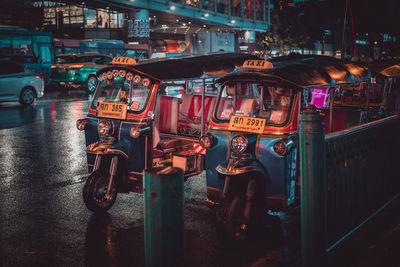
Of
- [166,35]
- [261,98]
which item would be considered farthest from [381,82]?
[166,35]

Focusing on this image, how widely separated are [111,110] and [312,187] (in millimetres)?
3483

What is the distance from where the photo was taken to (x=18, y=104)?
1912 centimetres

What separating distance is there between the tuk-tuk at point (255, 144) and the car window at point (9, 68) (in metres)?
13.8

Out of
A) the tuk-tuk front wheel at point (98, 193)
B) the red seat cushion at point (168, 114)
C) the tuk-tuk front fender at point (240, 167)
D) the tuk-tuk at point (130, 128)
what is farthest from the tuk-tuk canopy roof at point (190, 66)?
the tuk-tuk front fender at point (240, 167)

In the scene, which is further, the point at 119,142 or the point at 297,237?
the point at 119,142

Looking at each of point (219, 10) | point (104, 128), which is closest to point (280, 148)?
point (104, 128)

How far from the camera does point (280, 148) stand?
488 centimetres

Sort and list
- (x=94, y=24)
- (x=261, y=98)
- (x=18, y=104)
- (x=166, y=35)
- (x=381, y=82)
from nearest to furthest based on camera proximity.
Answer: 1. (x=261, y=98)
2. (x=381, y=82)
3. (x=18, y=104)
4. (x=94, y=24)
5. (x=166, y=35)

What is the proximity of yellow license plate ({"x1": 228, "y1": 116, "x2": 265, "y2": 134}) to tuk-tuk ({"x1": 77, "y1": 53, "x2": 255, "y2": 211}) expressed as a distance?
4.11 feet

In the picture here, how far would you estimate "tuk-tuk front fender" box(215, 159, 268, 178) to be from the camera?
15.8ft

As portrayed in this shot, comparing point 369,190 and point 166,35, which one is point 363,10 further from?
point 369,190

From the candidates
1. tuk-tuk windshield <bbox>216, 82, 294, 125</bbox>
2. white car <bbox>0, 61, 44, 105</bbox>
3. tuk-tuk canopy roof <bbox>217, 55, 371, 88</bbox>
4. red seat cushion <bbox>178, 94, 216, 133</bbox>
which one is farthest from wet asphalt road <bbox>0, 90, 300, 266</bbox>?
white car <bbox>0, 61, 44, 105</bbox>

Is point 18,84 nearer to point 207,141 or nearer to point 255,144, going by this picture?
point 207,141

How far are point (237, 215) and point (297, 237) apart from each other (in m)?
0.79
